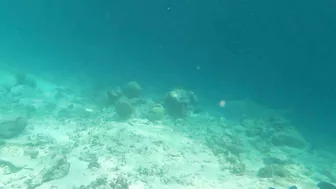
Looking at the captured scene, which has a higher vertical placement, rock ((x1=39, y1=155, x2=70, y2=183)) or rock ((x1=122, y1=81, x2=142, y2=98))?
rock ((x1=122, y1=81, x2=142, y2=98))

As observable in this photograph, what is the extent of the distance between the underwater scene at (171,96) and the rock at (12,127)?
69 mm

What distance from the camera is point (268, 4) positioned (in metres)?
33.9

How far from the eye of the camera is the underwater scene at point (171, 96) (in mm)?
12656

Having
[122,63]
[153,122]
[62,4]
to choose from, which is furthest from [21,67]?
[153,122]

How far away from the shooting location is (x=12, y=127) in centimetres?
1553

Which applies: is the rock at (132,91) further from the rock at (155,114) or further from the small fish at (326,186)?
the small fish at (326,186)

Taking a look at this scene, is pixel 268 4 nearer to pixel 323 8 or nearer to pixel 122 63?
pixel 323 8

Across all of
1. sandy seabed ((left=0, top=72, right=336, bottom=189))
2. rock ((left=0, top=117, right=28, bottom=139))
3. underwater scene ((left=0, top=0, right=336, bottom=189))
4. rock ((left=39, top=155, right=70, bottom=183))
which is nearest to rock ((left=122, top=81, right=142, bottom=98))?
underwater scene ((left=0, top=0, right=336, bottom=189))

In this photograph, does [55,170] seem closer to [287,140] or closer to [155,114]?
[155,114]

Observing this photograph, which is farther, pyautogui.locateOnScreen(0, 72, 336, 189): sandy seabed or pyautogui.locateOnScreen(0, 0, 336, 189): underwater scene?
pyautogui.locateOnScreen(0, 0, 336, 189): underwater scene

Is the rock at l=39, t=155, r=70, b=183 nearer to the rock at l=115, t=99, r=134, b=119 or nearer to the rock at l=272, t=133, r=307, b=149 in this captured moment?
the rock at l=115, t=99, r=134, b=119

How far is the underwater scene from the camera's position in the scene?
12.7 metres

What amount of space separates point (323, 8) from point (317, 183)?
980 inches

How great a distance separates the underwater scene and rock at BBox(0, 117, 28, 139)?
0.23ft
